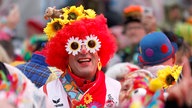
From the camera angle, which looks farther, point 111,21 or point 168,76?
point 111,21

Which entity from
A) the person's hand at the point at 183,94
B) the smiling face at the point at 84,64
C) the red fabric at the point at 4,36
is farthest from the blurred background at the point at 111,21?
the person's hand at the point at 183,94

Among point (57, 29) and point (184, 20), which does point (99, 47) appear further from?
point (184, 20)

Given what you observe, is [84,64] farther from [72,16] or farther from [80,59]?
[72,16]

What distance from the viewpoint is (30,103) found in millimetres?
5207

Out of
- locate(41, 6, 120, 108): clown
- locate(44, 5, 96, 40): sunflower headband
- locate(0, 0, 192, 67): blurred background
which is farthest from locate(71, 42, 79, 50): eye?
locate(0, 0, 192, 67): blurred background

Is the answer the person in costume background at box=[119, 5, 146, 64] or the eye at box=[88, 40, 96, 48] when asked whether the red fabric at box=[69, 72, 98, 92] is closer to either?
the eye at box=[88, 40, 96, 48]

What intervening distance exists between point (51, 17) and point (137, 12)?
4.05 m

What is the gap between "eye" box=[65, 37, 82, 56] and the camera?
6965 millimetres

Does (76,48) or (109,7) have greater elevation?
(109,7)

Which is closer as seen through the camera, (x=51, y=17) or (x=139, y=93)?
(x=139, y=93)

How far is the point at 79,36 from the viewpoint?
7.01m

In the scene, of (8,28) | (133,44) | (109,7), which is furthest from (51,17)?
(109,7)

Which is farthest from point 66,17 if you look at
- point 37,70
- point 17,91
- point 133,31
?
point 133,31

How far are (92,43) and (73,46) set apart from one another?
0.18m
